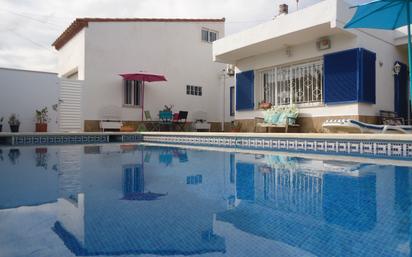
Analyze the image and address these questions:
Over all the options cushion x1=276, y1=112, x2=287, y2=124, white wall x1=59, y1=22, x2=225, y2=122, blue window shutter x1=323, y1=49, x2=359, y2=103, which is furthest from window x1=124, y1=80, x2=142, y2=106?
blue window shutter x1=323, y1=49, x2=359, y2=103

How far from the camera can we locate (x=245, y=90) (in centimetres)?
1071

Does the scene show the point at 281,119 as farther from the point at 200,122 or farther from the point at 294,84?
the point at 200,122

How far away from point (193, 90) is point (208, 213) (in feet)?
40.8

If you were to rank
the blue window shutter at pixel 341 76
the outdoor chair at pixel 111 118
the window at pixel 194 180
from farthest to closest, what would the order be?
the outdoor chair at pixel 111 118, the blue window shutter at pixel 341 76, the window at pixel 194 180

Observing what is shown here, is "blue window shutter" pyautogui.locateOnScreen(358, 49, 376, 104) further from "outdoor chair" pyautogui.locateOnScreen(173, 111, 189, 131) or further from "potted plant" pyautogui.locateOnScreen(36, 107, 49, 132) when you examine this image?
"potted plant" pyautogui.locateOnScreen(36, 107, 49, 132)

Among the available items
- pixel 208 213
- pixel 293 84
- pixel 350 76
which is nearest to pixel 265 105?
pixel 293 84

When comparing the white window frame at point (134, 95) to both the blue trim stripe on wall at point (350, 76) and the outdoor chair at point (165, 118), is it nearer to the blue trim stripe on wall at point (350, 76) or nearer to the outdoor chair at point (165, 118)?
the outdoor chair at point (165, 118)

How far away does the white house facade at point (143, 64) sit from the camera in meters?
12.0

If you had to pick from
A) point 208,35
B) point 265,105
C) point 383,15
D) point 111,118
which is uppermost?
point 208,35

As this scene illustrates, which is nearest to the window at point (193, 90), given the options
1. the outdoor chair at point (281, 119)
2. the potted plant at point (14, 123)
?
the outdoor chair at point (281, 119)

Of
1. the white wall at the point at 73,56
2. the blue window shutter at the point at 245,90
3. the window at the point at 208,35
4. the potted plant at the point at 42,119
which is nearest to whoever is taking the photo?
the blue window shutter at the point at 245,90

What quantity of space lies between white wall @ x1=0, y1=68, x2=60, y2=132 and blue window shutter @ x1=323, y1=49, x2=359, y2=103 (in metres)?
9.62

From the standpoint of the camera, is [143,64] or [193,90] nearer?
[143,64]

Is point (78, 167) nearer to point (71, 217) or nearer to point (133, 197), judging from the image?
point (133, 197)
